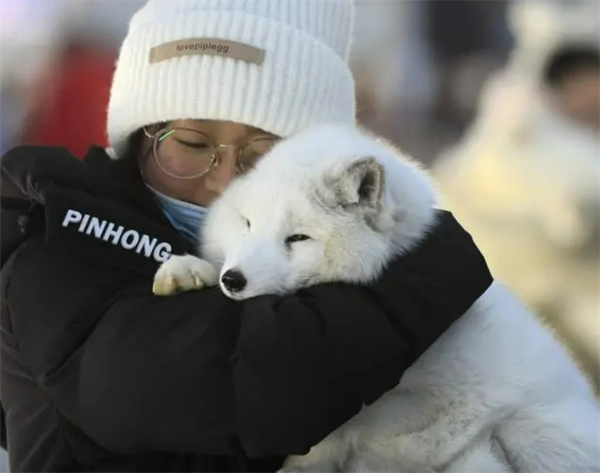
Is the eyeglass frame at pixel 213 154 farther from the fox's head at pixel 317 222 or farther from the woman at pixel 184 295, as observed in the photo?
the fox's head at pixel 317 222

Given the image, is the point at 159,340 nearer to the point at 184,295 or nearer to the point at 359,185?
the point at 184,295

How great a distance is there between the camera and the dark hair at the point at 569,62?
3994 millimetres

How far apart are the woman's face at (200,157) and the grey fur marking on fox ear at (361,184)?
1.15 ft

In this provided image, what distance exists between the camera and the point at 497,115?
3.86 m

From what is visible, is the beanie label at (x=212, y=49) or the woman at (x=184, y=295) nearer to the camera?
the woman at (x=184, y=295)

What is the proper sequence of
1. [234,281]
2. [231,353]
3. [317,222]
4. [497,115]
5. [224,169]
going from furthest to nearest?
1. [497,115]
2. [224,169]
3. [317,222]
4. [234,281]
5. [231,353]

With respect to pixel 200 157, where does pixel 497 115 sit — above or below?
below

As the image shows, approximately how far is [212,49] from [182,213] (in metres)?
0.35

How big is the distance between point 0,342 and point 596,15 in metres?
3.50

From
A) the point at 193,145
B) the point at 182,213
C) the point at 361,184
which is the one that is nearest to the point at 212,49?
the point at 193,145

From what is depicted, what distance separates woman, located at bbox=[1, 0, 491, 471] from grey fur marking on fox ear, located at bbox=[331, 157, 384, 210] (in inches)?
5.0

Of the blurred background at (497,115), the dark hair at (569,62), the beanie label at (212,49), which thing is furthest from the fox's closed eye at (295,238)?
the dark hair at (569,62)

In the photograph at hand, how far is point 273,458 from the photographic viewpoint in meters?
1.53

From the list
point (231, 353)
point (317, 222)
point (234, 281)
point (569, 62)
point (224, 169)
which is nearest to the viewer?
point (231, 353)
